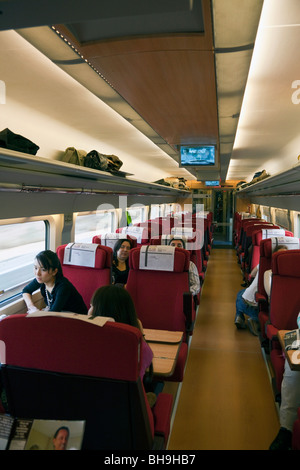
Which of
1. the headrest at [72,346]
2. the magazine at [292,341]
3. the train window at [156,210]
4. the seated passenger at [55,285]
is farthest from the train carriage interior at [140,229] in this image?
the train window at [156,210]

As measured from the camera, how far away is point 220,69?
259cm

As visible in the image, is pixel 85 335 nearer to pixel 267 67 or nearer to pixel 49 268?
pixel 49 268

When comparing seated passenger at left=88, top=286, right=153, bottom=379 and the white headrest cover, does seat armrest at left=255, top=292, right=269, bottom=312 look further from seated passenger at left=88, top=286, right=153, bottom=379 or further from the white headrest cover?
seated passenger at left=88, top=286, right=153, bottom=379

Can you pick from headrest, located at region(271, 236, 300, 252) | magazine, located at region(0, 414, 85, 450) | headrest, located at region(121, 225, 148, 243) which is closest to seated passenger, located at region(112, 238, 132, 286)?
headrest, located at region(121, 225, 148, 243)

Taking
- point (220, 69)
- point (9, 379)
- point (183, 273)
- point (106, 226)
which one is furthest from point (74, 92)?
point (106, 226)

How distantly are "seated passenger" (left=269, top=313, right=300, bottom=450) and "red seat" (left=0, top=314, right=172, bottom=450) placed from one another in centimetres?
144

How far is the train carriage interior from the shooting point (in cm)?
150

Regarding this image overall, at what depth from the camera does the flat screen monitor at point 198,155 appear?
6.08 metres

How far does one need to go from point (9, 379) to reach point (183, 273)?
222cm

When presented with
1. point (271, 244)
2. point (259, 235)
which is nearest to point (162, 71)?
point (271, 244)

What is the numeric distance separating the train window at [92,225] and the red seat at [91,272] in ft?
6.05

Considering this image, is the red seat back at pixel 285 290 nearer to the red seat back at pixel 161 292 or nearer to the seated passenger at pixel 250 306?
the seated passenger at pixel 250 306

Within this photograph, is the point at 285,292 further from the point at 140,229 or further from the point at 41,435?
the point at 140,229

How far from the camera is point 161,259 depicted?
11.6 feet
